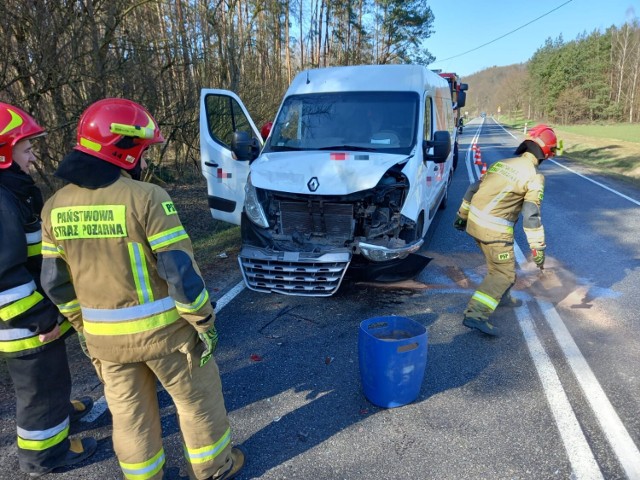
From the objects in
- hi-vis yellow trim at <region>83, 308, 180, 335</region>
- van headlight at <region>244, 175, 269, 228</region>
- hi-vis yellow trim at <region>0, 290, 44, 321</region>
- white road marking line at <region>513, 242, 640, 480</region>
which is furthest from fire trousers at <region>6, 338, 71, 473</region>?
white road marking line at <region>513, 242, 640, 480</region>

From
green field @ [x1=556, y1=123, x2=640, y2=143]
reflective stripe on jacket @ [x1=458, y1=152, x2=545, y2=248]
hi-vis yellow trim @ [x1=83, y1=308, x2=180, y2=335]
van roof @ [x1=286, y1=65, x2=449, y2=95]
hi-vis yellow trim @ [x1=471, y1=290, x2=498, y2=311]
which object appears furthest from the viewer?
green field @ [x1=556, y1=123, x2=640, y2=143]

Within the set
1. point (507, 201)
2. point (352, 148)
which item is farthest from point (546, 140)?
point (352, 148)

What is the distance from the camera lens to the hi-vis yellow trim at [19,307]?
7.68ft

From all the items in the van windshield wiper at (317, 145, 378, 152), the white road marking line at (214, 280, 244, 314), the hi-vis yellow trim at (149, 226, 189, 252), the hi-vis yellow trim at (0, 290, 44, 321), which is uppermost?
the van windshield wiper at (317, 145, 378, 152)

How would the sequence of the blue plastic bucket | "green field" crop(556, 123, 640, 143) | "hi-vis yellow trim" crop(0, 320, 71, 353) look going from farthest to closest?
"green field" crop(556, 123, 640, 143) → the blue plastic bucket → "hi-vis yellow trim" crop(0, 320, 71, 353)

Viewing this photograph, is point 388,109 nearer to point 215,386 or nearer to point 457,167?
point 215,386

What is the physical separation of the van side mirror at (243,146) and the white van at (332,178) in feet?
0.04

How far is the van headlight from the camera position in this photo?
15.2 ft

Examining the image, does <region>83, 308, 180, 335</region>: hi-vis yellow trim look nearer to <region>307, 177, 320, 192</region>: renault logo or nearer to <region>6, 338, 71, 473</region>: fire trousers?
<region>6, 338, 71, 473</region>: fire trousers

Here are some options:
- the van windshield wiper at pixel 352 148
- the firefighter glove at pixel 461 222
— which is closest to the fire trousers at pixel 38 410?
the van windshield wiper at pixel 352 148

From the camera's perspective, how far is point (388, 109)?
534cm

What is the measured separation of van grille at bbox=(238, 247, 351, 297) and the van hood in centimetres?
65

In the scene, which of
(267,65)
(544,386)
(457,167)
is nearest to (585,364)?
(544,386)

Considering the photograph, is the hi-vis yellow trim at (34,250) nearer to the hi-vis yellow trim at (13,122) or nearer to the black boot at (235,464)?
the hi-vis yellow trim at (13,122)
